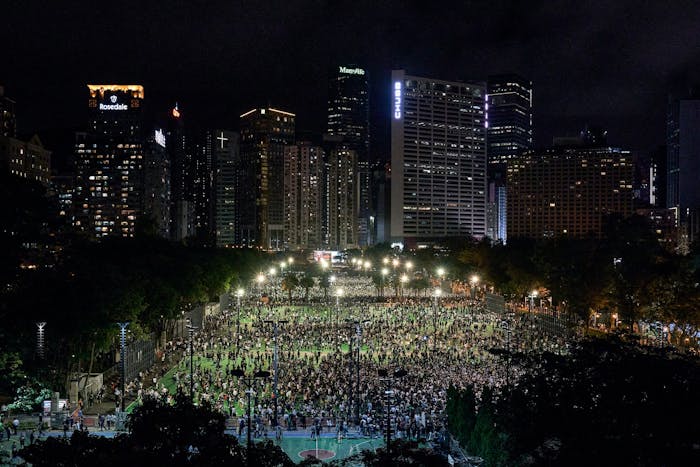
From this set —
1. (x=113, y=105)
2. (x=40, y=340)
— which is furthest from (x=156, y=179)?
(x=40, y=340)

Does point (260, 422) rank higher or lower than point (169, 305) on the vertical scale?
lower

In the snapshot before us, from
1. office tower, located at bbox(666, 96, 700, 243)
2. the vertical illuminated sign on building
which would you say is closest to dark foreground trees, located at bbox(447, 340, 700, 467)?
the vertical illuminated sign on building

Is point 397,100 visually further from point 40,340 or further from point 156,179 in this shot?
point 40,340

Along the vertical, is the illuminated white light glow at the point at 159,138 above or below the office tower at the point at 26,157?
above

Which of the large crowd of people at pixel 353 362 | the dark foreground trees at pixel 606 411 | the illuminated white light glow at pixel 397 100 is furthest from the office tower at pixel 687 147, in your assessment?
the dark foreground trees at pixel 606 411

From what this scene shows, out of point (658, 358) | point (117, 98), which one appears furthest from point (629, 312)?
point (117, 98)

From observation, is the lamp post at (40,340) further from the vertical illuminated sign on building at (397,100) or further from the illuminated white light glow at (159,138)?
the vertical illuminated sign on building at (397,100)

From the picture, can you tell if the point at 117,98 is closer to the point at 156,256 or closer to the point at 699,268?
the point at 156,256
